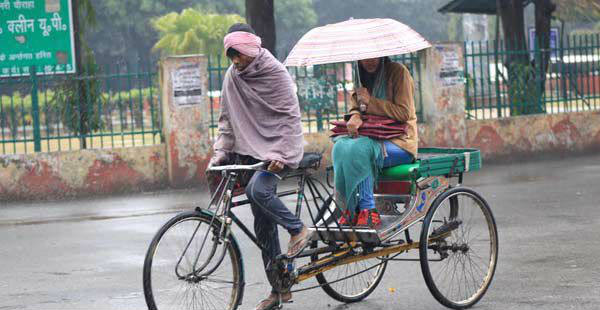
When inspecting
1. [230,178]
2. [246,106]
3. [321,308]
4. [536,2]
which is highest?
[536,2]

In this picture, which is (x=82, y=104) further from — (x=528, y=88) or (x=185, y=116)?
(x=528, y=88)

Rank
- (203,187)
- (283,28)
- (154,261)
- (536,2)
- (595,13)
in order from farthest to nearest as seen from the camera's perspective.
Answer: (283,28)
(595,13)
(536,2)
(203,187)
(154,261)

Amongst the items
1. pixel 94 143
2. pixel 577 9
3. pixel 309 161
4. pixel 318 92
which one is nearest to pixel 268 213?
pixel 309 161

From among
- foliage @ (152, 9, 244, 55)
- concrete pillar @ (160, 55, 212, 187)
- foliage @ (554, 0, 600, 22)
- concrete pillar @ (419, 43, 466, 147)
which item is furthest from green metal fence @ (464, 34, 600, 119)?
foliage @ (152, 9, 244, 55)

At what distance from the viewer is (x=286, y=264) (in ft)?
18.9

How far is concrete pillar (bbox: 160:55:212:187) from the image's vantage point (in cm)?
1356

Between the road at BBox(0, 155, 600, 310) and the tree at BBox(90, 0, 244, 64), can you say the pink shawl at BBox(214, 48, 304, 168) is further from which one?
the tree at BBox(90, 0, 244, 64)

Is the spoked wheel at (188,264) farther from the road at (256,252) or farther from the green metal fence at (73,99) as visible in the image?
the green metal fence at (73,99)

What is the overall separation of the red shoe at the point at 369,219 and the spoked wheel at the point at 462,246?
1.06 ft

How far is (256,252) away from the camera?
27.7ft

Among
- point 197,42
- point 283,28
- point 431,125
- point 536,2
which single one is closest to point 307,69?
point 431,125

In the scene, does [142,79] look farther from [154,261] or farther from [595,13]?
[595,13]

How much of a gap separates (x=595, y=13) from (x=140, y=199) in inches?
630

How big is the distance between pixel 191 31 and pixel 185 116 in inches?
1841
